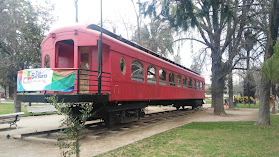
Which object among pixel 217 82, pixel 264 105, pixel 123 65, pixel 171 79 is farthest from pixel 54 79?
pixel 217 82

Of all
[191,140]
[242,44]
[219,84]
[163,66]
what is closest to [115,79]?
[191,140]

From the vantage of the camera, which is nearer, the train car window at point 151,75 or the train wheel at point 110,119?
the train wheel at point 110,119

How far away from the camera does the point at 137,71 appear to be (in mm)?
9531

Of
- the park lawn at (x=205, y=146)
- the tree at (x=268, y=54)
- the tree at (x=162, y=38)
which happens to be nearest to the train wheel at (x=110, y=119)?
the park lawn at (x=205, y=146)

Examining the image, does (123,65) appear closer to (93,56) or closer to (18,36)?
(93,56)

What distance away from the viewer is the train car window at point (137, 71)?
9.22 m

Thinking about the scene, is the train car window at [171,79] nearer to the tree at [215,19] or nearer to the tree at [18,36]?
the tree at [215,19]

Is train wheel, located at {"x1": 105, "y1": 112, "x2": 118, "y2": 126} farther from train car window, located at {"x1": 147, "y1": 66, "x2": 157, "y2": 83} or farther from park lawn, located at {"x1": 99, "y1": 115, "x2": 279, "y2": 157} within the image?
train car window, located at {"x1": 147, "y1": 66, "x2": 157, "y2": 83}

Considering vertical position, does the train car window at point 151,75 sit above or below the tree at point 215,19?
below

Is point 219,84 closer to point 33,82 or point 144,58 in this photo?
point 144,58

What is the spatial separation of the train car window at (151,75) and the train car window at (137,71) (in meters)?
0.59

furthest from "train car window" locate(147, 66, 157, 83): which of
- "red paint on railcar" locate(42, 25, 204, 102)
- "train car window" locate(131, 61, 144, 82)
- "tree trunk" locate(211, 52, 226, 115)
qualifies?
"tree trunk" locate(211, 52, 226, 115)

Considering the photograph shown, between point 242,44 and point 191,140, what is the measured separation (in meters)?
7.99

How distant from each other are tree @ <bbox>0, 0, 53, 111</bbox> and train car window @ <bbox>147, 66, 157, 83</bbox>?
736 centimetres
